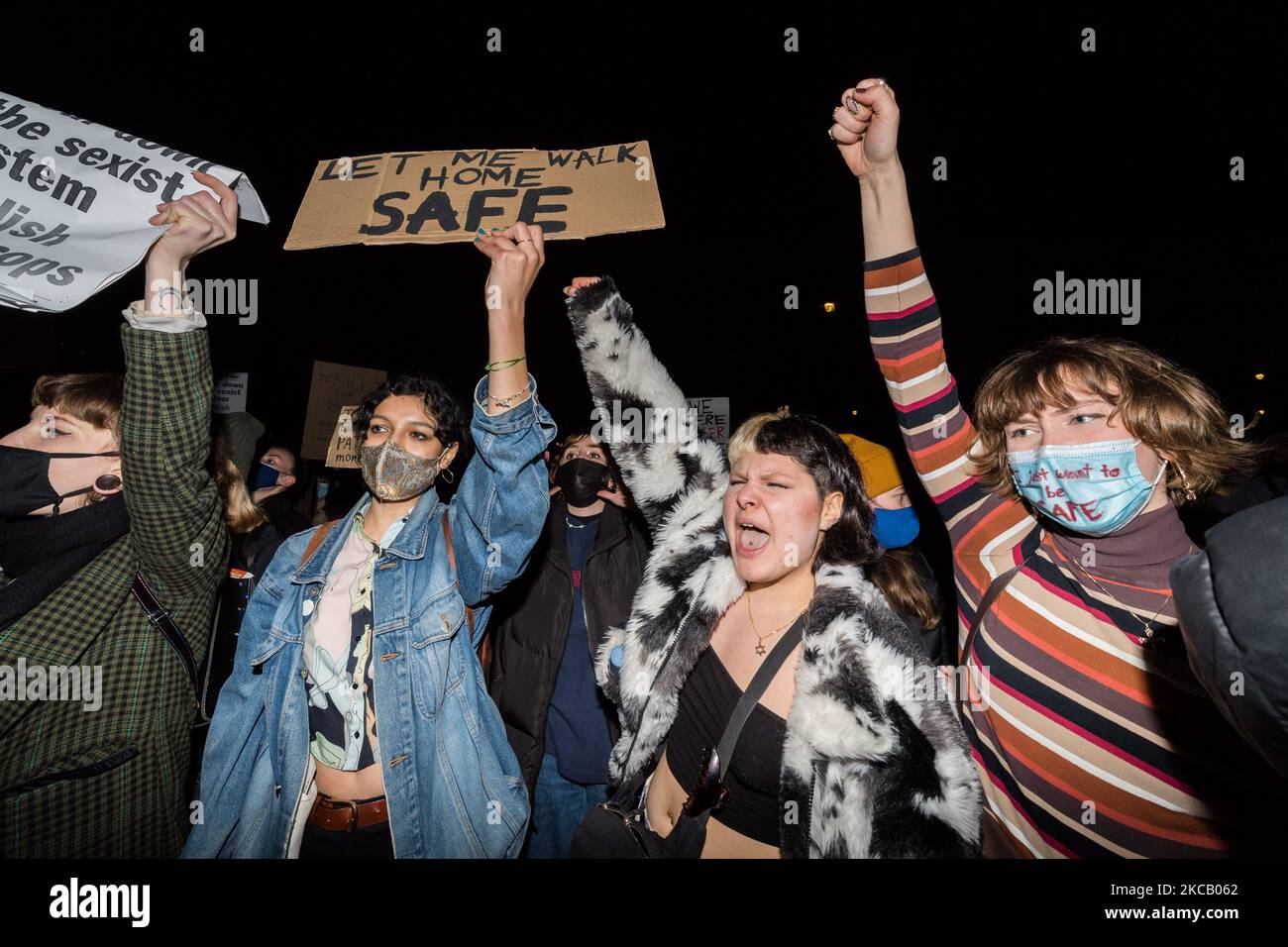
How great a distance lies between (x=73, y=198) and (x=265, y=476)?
115 inches

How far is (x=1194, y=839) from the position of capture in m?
1.72

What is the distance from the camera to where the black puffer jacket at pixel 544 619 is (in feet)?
9.96

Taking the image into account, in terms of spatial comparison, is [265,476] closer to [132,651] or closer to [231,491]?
[231,491]

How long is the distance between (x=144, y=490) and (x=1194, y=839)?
10.3ft

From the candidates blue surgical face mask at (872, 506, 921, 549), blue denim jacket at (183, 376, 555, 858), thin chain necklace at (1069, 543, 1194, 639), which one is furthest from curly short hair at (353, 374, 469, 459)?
thin chain necklace at (1069, 543, 1194, 639)

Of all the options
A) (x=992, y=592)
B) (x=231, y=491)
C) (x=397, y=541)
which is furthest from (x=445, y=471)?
(x=992, y=592)

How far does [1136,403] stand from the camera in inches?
76.5

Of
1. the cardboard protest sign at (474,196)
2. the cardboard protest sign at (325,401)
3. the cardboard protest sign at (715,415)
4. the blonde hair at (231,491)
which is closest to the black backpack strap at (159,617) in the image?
the blonde hair at (231,491)

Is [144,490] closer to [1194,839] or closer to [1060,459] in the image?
[1060,459]

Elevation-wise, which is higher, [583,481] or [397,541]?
[583,481]

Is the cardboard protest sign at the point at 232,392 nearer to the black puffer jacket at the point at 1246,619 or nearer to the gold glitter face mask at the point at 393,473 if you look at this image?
the gold glitter face mask at the point at 393,473

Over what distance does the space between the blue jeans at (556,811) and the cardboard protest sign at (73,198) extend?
8.58ft

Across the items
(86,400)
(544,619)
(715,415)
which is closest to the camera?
(86,400)

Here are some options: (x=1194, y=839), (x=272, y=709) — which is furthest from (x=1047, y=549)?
(x=272, y=709)
